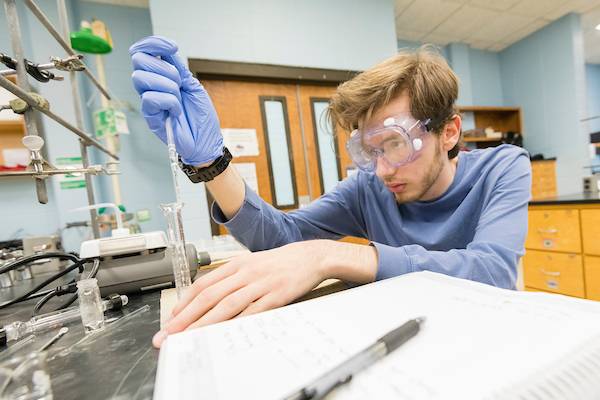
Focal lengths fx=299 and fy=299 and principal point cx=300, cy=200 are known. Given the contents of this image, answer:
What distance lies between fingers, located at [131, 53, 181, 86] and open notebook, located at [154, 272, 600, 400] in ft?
1.70

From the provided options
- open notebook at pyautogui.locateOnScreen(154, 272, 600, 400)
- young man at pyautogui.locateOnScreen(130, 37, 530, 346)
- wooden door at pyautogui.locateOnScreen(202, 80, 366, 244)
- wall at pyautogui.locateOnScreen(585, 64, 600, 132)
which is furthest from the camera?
wall at pyautogui.locateOnScreen(585, 64, 600, 132)

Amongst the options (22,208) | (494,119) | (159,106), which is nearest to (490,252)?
(159,106)

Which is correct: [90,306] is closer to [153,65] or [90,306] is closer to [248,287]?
[248,287]

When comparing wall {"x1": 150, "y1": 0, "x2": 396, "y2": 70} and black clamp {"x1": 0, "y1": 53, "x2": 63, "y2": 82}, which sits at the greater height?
wall {"x1": 150, "y1": 0, "x2": 396, "y2": 70}

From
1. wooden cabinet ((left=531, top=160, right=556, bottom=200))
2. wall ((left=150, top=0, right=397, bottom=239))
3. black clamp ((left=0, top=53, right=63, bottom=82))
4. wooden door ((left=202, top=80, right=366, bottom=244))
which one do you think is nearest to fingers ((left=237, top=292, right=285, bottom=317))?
black clamp ((left=0, top=53, right=63, bottom=82))

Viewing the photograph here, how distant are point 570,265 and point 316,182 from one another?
1.78 meters

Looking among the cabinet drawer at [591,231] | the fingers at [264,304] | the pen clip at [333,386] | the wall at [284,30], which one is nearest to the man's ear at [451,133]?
the fingers at [264,304]

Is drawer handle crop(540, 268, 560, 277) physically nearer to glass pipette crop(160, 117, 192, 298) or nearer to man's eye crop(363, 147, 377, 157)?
man's eye crop(363, 147, 377, 157)

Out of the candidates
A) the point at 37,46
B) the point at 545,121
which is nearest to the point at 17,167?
the point at 37,46

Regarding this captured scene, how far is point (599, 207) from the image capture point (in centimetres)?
163

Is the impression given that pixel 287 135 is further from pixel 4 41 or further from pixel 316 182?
pixel 4 41

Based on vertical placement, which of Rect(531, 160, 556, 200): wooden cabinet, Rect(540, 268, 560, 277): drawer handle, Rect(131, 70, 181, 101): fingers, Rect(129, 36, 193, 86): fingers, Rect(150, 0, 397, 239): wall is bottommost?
Rect(540, 268, 560, 277): drawer handle

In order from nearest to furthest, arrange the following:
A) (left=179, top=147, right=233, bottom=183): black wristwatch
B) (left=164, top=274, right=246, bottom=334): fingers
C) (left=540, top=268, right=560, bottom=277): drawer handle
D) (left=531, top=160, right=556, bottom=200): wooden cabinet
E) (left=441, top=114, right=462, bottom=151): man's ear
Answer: (left=164, top=274, right=246, bottom=334): fingers
(left=179, top=147, right=233, bottom=183): black wristwatch
(left=441, top=114, right=462, bottom=151): man's ear
(left=540, top=268, right=560, bottom=277): drawer handle
(left=531, top=160, right=556, bottom=200): wooden cabinet

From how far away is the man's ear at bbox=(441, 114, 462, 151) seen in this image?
2.96 ft
